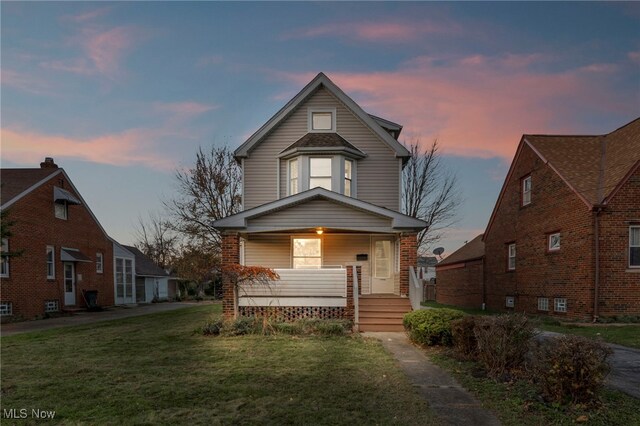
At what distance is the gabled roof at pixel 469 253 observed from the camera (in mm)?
23484

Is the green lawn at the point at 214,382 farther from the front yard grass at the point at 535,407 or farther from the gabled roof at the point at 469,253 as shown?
the gabled roof at the point at 469,253

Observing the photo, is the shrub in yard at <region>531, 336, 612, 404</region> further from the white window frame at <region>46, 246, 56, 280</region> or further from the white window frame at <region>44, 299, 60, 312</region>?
the white window frame at <region>46, 246, 56, 280</region>

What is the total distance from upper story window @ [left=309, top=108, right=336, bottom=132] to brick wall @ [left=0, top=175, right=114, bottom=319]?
11.7 meters

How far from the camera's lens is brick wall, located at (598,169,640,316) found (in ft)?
42.9

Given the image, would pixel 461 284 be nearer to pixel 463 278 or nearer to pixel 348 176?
pixel 463 278

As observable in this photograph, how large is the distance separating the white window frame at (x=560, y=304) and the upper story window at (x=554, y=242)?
199 centimetres

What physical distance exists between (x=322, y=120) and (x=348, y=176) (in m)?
2.70

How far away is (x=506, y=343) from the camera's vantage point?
6113 mm

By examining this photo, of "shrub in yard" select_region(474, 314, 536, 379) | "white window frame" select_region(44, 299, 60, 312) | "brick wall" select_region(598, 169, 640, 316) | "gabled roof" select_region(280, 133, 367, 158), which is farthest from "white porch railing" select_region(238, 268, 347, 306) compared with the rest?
"white window frame" select_region(44, 299, 60, 312)

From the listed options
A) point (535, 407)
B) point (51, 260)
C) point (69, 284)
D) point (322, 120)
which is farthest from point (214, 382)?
point (69, 284)

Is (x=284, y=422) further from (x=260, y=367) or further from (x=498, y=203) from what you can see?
(x=498, y=203)

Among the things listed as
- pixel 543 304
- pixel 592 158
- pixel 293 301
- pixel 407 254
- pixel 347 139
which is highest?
pixel 347 139

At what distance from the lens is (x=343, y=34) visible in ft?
45.7

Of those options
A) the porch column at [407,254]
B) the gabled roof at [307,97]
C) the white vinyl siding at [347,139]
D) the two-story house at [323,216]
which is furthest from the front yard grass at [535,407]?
the gabled roof at [307,97]
